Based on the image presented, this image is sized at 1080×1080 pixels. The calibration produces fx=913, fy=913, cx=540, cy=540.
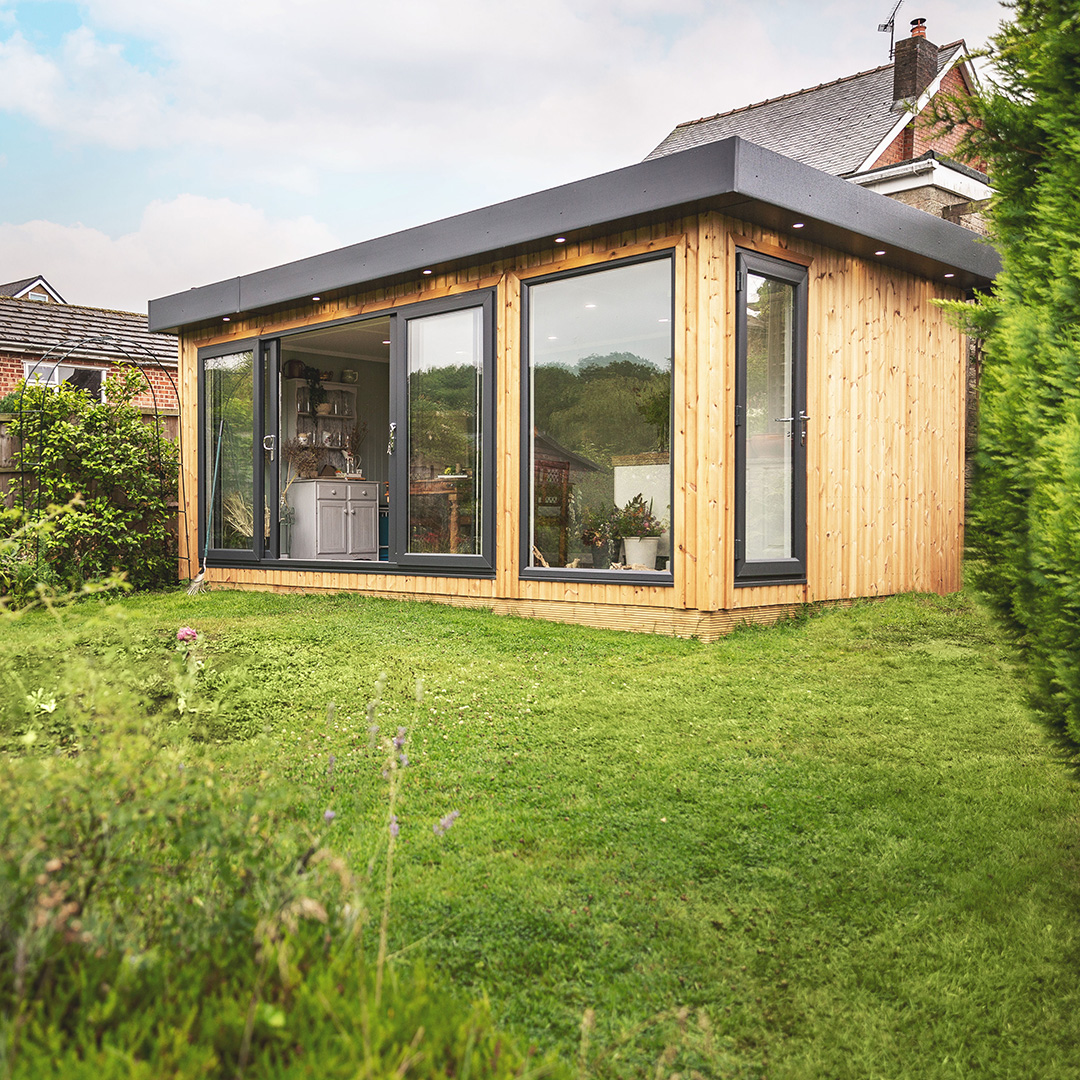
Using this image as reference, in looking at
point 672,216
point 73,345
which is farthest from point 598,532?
point 73,345

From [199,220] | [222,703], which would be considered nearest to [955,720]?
[222,703]

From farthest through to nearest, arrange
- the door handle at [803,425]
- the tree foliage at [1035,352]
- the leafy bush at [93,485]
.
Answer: the leafy bush at [93,485] → the door handle at [803,425] → the tree foliage at [1035,352]

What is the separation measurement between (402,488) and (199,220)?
3287 centimetres

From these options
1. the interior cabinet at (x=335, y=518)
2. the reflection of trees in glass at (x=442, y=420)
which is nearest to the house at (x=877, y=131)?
the reflection of trees in glass at (x=442, y=420)

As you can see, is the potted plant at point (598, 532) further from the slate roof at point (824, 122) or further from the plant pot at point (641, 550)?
the slate roof at point (824, 122)

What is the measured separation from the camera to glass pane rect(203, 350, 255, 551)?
9.58 metres

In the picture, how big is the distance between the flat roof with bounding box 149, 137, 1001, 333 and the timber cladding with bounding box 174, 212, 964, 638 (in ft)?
0.57

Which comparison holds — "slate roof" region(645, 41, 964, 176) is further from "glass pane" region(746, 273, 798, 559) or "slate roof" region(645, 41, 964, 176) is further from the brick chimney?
"glass pane" region(746, 273, 798, 559)

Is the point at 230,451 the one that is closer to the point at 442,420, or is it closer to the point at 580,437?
the point at 442,420

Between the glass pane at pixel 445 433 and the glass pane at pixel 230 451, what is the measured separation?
2458 millimetres

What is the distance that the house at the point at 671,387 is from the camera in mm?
6117

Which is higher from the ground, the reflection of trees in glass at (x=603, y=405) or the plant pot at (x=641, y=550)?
the reflection of trees in glass at (x=603, y=405)

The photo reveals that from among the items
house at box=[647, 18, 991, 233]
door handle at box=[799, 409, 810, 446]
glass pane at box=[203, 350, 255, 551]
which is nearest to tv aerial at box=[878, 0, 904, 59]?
house at box=[647, 18, 991, 233]

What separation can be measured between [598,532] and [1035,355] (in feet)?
15.6
